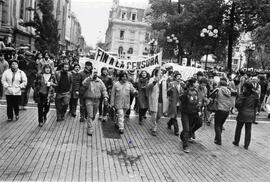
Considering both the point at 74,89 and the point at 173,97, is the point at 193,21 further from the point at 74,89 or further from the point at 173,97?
the point at 173,97

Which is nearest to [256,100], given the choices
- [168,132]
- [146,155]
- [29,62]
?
[168,132]

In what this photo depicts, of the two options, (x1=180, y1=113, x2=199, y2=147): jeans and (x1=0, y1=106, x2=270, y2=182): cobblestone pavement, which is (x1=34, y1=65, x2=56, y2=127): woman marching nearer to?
(x1=0, y1=106, x2=270, y2=182): cobblestone pavement

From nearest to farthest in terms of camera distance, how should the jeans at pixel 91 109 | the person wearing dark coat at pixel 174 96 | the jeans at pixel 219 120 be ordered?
1. the jeans at pixel 91 109
2. the jeans at pixel 219 120
3. the person wearing dark coat at pixel 174 96

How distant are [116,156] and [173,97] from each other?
119 inches

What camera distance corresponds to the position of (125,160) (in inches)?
294

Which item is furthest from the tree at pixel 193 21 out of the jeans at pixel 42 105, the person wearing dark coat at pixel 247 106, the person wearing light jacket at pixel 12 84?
→ the person wearing light jacket at pixel 12 84

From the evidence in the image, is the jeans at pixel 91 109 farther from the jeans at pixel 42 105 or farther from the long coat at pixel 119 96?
the jeans at pixel 42 105

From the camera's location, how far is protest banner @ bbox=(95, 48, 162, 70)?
11625 mm

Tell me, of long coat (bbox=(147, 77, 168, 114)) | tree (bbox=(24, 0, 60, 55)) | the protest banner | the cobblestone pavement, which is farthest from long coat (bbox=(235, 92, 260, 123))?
tree (bbox=(24, 0, 60, 55))

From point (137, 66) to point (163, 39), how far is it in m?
30.7

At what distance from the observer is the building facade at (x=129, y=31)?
270 feet

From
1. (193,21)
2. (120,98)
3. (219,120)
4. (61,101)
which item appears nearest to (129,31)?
(193,21)

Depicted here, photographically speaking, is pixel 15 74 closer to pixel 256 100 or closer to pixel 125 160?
pixel 125 160

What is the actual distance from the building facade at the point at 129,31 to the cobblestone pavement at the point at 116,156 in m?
72.3
